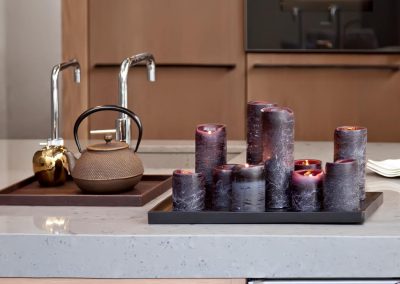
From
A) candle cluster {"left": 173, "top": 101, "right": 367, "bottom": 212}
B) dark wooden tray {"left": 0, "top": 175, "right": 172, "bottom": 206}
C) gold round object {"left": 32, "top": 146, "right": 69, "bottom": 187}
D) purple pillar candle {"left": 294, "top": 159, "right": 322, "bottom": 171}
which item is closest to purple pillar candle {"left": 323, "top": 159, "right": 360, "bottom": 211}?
candle cluster {"left": 173, "top": 101, "right": 367, "bottom": 212}

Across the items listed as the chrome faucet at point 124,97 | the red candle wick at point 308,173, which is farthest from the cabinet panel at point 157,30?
the red candle wick at point 308,173

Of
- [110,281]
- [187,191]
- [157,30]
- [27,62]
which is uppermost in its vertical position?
[157,30]

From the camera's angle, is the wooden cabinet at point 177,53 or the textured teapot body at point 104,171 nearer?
the textured teapot body at point 104,171

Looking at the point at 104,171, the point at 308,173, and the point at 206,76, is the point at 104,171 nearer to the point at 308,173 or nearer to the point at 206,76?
the point at 308,173

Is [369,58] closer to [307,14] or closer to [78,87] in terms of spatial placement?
[307,14]

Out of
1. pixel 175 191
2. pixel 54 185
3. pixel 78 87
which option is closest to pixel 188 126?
pixel 78 87

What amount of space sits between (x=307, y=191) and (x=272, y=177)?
0.06 m

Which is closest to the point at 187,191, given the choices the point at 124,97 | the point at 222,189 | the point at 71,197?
the point at 222,189

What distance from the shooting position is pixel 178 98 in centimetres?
396

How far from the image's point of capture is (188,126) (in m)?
3.98

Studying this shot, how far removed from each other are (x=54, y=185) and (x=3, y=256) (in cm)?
44

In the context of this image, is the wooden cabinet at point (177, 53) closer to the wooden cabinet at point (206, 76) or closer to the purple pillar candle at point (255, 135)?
the wooden cabinet at point (206, 76)

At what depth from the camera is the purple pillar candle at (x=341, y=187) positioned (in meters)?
1.27

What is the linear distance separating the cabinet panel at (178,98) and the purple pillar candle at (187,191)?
2.64 meters
